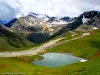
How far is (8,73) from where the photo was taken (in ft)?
278

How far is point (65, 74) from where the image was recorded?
8544 cm

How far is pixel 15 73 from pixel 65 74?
15869 mm

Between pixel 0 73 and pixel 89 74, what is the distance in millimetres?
28325

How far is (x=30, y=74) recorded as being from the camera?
8638 centimetres

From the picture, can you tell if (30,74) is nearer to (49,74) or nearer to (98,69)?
(49,74)

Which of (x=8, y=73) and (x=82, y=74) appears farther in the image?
(x=8, y=73)

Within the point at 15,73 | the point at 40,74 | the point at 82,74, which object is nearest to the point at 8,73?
the point at 15,73

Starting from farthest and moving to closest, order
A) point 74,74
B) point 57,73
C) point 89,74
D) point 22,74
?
point 57,73
point 22,74
point 74,74
point 89,74

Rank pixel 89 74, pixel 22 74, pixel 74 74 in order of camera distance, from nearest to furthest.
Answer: pixel 89 74 → pixel 74 74 → pixel 22 74

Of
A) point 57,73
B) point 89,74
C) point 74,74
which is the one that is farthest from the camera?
point 57,73

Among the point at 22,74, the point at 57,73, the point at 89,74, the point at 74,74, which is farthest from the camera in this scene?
the point at 57,73

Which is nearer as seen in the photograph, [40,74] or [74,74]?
[74,74]

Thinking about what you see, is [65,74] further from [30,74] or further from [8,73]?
[8,73]

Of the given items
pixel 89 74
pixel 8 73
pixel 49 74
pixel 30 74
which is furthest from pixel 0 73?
pixel 89 74
